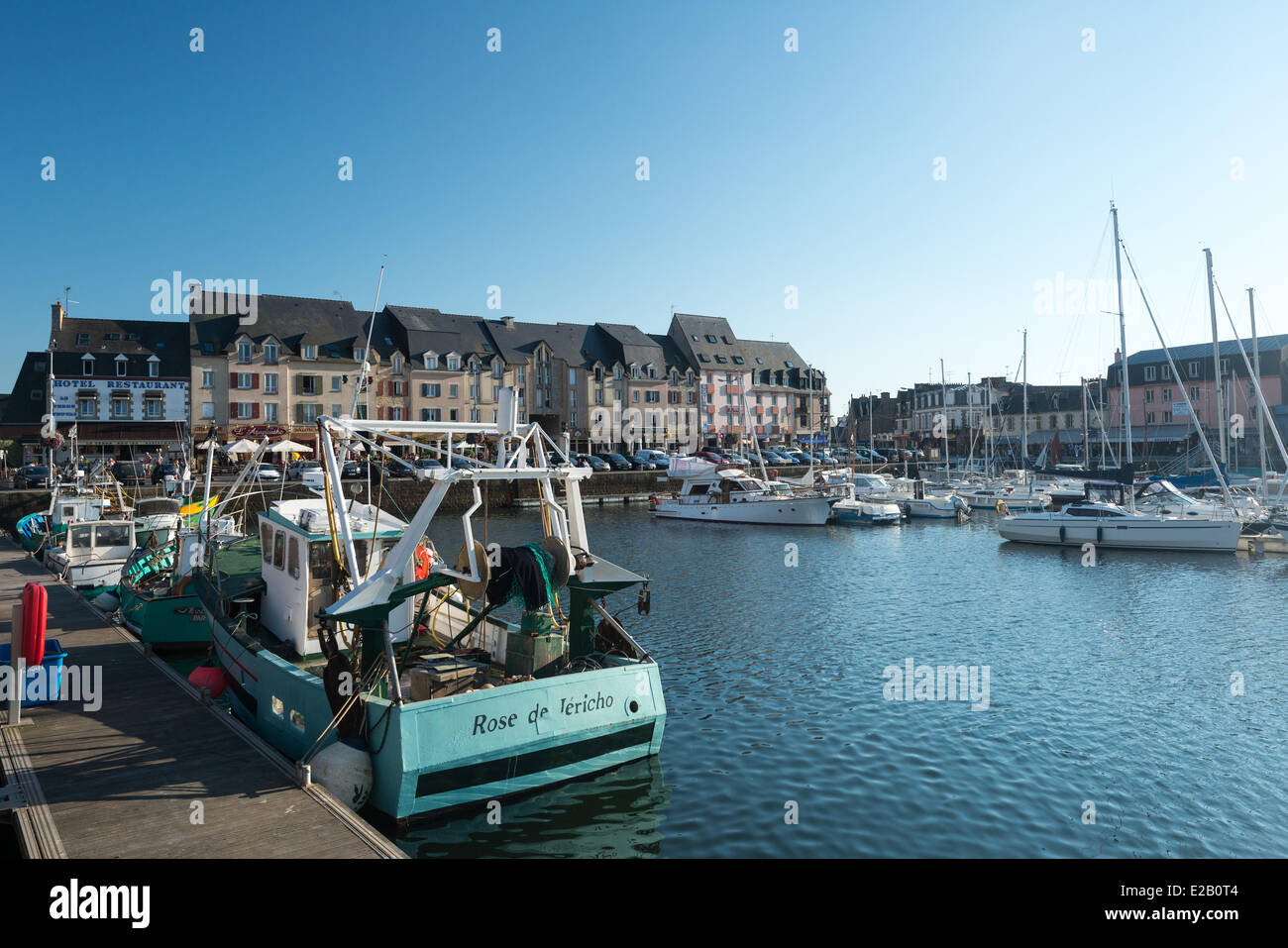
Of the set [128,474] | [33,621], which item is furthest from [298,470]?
[33,621]

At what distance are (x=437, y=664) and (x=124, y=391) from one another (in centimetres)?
6699

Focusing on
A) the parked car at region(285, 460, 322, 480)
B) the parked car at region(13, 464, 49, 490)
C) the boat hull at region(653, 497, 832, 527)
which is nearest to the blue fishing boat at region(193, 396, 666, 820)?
the boat hull at region(653, 497, 832, 527)

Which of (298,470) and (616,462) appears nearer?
(298,470)

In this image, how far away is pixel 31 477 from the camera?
52406 mm

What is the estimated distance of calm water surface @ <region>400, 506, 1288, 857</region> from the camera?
1131 cm

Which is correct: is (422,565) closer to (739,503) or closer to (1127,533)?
(1127,533)

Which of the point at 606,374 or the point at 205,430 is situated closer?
the point at 205,430

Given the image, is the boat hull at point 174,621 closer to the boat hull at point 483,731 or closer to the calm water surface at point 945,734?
the boat hull at point 483,731

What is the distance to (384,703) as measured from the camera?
10461 millimetres

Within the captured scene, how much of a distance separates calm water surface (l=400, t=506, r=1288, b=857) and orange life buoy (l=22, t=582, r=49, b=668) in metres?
8.59

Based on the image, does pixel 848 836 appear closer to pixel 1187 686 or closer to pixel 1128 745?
pixel 1128 745

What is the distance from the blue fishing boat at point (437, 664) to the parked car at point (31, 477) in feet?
151

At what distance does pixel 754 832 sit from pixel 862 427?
13436 cm
